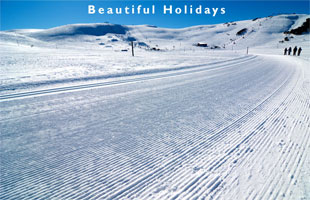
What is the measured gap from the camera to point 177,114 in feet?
12.3

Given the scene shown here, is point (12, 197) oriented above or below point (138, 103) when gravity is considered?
below

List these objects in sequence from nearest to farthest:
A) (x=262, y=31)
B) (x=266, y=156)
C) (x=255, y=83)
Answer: (x=266, y=156), (x=255, y=83), (x=262, y=31)

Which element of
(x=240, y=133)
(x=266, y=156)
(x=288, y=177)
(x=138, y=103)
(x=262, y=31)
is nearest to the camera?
(x=288, y=177)

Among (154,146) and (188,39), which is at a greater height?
(188,39)

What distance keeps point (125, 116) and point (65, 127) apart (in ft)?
3.58

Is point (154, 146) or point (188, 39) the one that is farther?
point (188, 39)

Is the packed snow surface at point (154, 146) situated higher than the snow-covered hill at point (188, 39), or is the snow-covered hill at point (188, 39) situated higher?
the snow-covered hill at point (188, 39)

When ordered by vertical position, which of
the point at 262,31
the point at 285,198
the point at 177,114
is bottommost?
the point at 285,198

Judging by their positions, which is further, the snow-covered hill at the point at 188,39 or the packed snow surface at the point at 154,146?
the snow-covered hill at the point at 188,39

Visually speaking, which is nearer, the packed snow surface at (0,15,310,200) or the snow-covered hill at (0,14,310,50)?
the packed snow surface at (0,15,310,200)

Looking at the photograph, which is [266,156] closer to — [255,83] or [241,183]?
[241,183]

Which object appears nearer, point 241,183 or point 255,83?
point 241,183

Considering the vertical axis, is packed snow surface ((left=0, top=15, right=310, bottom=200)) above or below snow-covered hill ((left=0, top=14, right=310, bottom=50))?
below

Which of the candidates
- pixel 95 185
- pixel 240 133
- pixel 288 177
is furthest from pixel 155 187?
pixel 240 133
